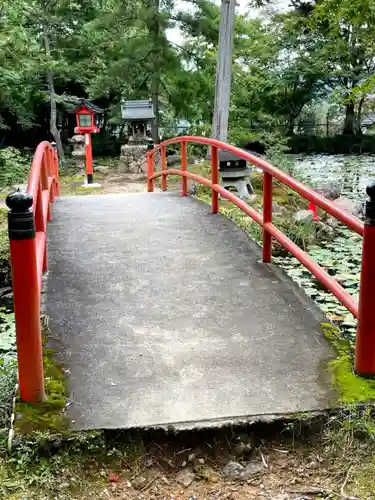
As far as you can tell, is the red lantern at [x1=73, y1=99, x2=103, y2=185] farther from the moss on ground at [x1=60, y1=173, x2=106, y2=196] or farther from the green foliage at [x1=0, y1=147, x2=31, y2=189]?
the green foliage at [x1=0, y1=147, x2=31, y2=189]

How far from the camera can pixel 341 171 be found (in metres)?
18.5

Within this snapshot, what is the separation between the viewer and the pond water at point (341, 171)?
1444cm

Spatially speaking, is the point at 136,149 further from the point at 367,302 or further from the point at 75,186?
the point at 367,302

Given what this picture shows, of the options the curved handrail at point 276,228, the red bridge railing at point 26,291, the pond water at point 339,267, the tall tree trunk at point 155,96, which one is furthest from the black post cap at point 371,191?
the tall tree trunk at point 155,96

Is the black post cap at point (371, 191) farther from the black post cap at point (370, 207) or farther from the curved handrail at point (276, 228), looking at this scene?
the curved handrail at point (276, 228)

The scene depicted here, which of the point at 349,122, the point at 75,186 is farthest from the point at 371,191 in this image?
the point at 349,122

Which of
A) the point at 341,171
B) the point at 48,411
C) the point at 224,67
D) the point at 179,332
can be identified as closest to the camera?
the point at 48,411

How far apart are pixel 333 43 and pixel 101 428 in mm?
21746

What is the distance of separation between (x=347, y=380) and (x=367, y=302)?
Answer: 36cm

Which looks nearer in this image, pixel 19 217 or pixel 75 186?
pixel 19 217

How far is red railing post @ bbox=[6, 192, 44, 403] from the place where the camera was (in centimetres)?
211

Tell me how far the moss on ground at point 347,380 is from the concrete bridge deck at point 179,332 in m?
0.05

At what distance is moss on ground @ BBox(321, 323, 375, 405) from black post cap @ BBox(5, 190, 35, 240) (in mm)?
1433

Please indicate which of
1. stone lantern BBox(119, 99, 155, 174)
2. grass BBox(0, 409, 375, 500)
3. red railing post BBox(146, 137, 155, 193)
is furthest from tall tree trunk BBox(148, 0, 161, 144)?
grass BBox(0, 409, 375, 500)
